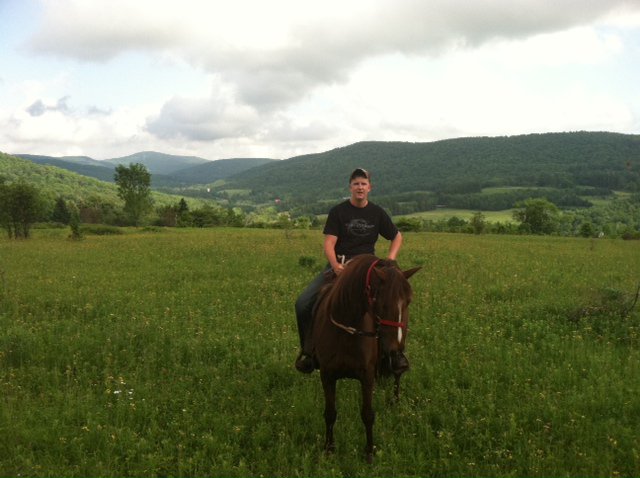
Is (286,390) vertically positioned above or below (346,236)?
below

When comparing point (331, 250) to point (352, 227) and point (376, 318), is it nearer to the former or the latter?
point (352, 227)

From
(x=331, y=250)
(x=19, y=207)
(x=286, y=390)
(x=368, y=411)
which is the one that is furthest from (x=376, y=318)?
(x=19, y=207)

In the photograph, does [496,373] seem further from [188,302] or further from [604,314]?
[188,302]

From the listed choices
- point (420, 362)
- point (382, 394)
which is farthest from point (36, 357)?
point (420, 362)

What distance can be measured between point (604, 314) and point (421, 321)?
4.72 meters

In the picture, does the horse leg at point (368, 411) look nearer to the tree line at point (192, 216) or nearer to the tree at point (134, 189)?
the tree line at point (192, 216)

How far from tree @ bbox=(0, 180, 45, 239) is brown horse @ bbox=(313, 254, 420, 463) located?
39079 millimetres

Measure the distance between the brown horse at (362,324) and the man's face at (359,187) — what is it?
64.3 inches

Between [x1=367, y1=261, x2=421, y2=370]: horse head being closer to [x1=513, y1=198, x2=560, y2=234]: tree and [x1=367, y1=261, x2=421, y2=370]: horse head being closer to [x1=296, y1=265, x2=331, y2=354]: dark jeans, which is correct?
[x1=296, y1=265, x2=331, y2=354]: dark jeans

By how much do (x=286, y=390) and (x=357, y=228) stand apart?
10.7ft

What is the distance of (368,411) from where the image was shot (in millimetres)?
5434

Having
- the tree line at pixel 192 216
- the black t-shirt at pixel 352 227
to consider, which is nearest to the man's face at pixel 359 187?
the black t-shirt at pixel 352 227

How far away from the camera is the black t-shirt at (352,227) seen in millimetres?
6590

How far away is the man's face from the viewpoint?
20.7 ft
